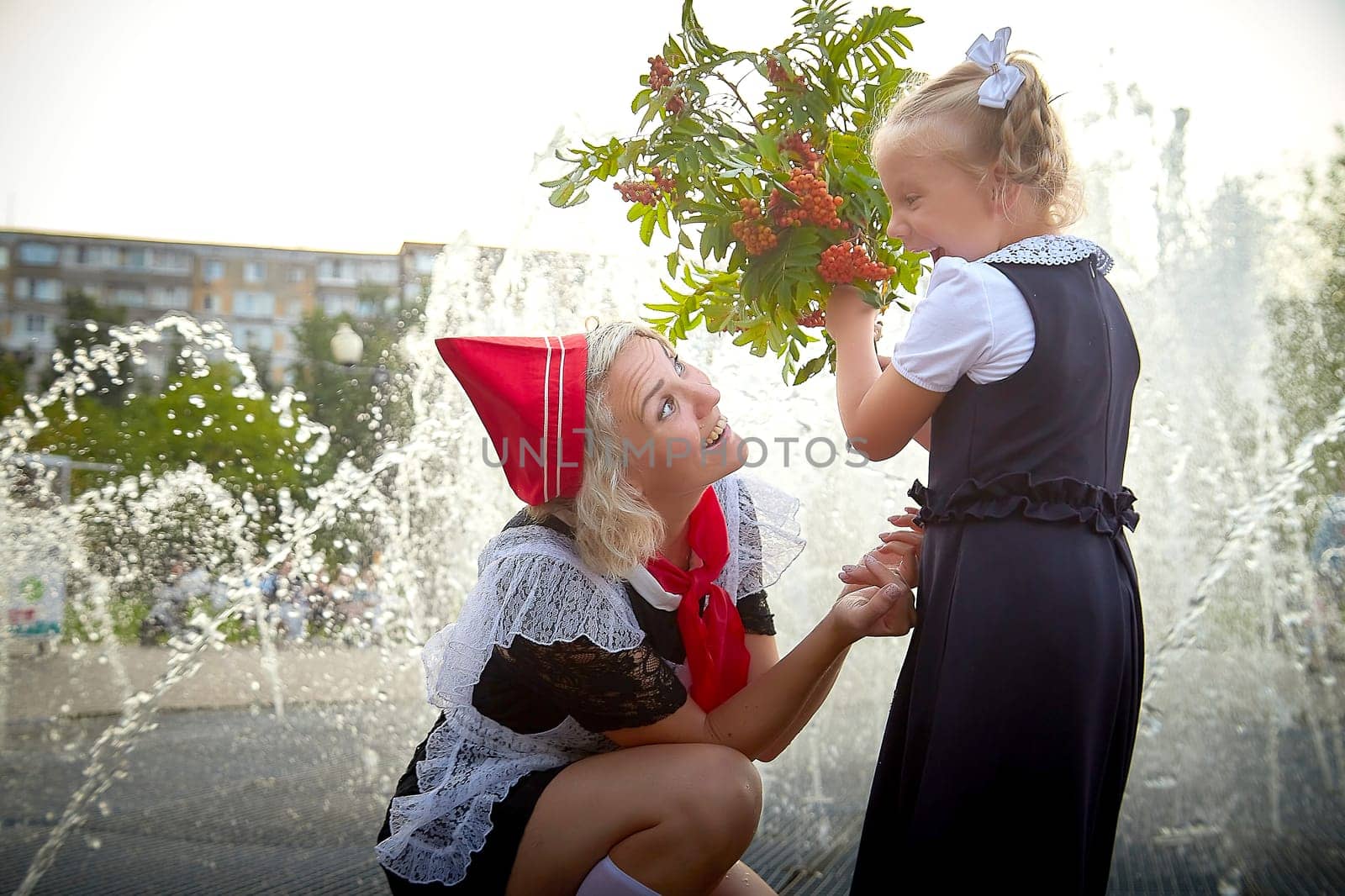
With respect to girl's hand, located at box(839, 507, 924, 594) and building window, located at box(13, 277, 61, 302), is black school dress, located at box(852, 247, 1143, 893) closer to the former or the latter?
girl's hand, located at box(839, 507, 924, 594)

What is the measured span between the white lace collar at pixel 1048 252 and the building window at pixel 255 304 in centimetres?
1041

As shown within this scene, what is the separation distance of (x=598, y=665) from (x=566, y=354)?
50cm

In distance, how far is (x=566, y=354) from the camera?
163 cm

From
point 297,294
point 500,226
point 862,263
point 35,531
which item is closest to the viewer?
point 862,263

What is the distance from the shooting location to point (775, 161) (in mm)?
1522

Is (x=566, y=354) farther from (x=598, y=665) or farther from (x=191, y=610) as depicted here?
(x=191, y=610)

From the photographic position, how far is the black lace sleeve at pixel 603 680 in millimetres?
1542

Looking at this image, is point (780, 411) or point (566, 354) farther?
point (780, 411)

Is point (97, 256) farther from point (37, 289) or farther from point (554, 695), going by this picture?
point (554, 695)

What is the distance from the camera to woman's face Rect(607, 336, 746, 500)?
5.39 ft

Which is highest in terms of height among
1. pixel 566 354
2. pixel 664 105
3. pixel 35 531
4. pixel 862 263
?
pixel 664 105

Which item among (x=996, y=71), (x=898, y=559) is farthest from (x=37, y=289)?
(x=996, y=71)

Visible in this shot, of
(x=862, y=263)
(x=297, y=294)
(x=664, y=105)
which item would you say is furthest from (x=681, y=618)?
(x=297, y=294)

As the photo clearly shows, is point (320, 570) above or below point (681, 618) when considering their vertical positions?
below
